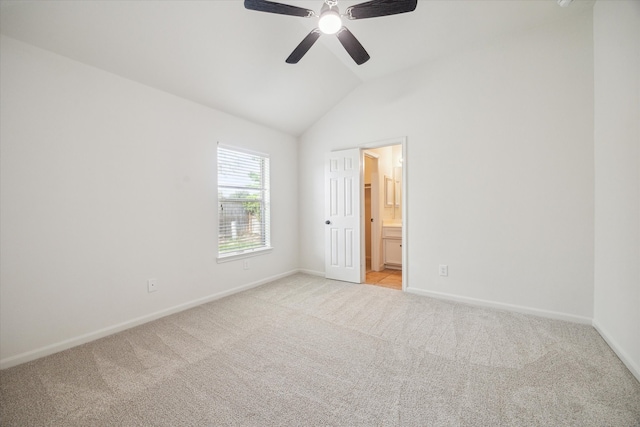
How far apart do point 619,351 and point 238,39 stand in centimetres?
428

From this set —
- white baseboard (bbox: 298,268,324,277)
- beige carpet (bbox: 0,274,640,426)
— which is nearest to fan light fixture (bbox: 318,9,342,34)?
beige carpet (bbox: 0,274,640,426)

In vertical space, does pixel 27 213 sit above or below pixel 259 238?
above

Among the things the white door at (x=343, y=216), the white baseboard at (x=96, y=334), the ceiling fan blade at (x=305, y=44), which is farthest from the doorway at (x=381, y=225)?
the white baseboard at (x=96, y=334)

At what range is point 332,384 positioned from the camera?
1.73 m

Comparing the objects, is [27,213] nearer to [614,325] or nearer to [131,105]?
[131,105]

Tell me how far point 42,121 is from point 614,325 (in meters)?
5.00

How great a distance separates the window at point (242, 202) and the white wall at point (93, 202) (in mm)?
183

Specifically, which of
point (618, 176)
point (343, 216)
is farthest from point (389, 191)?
point (618, 176)

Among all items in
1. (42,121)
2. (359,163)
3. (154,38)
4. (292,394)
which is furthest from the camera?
(359,163)

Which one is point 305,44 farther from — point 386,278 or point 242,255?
point 386,278

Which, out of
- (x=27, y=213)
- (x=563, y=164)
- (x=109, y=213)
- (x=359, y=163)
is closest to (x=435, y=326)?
(x=563, y=164)

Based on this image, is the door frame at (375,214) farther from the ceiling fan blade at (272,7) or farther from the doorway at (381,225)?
the ceiling fan blade at (272,7)

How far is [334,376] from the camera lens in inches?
71.4

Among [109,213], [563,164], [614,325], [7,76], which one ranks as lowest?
[614,325]
